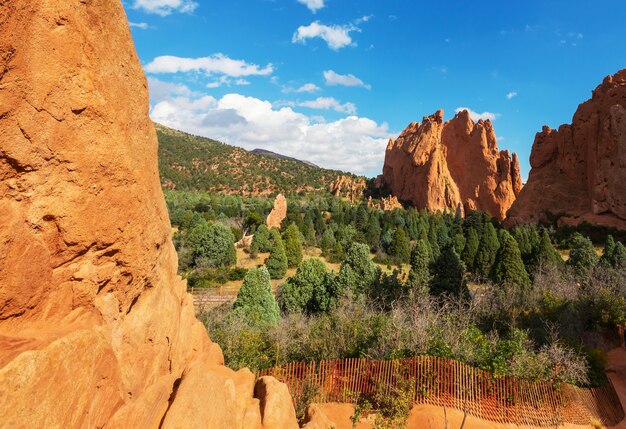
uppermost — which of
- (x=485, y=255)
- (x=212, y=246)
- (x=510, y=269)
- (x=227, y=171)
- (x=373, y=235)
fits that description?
(x=227, y=171)

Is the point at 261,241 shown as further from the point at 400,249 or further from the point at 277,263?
the point at 400,249

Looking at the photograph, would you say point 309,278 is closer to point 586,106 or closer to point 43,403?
point 43,403

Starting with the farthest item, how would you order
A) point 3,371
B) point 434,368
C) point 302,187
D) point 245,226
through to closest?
point 302,187 → point 245,226 → point 434,368 → point 3,371

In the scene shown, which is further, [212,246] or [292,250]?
[292,250]

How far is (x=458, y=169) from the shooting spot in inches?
3578

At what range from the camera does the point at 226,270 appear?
3666 cm

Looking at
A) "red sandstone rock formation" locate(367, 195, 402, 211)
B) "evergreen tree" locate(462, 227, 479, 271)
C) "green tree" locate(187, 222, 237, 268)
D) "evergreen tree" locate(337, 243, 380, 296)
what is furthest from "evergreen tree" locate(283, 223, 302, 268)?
"red sandstone rock formation" locate(367, 195, 402, 211)

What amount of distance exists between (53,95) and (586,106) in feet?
248

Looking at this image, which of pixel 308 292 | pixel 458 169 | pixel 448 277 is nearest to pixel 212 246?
pixel 308 292

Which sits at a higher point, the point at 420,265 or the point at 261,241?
the point at 420,265

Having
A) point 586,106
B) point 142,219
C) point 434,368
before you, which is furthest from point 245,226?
point 586,106

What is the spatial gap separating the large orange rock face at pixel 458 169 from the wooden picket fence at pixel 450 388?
77777mm

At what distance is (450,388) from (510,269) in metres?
20.7

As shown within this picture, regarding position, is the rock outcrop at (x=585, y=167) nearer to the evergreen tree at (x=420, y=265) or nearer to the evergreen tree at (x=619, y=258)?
the evergreen tree at (x=619, y=258)
